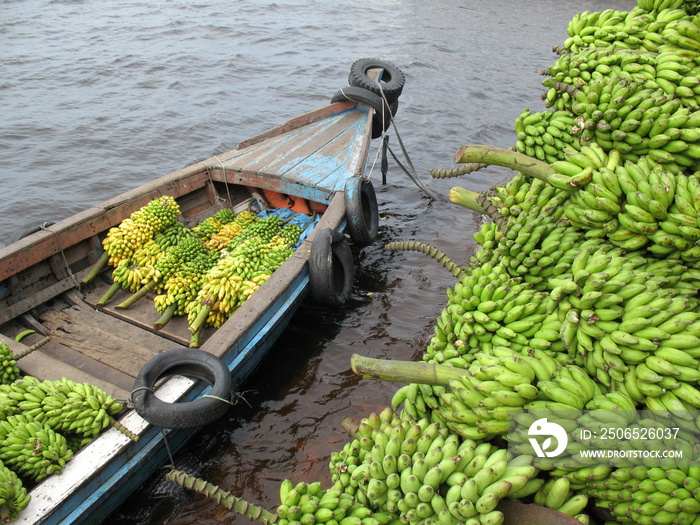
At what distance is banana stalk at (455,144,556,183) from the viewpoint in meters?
3.28

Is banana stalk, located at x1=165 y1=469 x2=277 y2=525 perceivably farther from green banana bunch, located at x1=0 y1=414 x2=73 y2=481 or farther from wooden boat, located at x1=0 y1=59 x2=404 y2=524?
green banana bunch, located at x1=0 y1=414 x2=73 y2=481

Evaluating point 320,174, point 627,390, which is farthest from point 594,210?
point 320,174

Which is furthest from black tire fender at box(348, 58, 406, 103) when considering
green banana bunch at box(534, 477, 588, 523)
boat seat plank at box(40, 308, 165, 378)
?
green banana bunch at box(534, 477, 588, 523)

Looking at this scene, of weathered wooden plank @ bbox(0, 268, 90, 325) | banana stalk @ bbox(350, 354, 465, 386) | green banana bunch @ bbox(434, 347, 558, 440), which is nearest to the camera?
green banana bunch @ bbox(434, 347, 558, 440)

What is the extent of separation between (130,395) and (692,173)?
4521 mm

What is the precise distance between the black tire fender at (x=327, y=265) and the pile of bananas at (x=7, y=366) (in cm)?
297

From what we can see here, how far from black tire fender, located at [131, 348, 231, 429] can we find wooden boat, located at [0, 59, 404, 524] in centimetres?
11

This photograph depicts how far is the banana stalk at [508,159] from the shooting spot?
3.28 metres

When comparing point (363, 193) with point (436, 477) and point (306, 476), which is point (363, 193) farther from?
point (436, 477)

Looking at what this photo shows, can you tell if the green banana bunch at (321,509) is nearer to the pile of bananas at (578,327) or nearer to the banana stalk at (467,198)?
the pile of bananas at (578,327)

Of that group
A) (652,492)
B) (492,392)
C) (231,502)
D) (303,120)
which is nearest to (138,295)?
(231,502)

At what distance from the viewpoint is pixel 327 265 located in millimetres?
5312

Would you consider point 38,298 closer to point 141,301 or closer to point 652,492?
point 141,301

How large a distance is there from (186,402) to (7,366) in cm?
161
